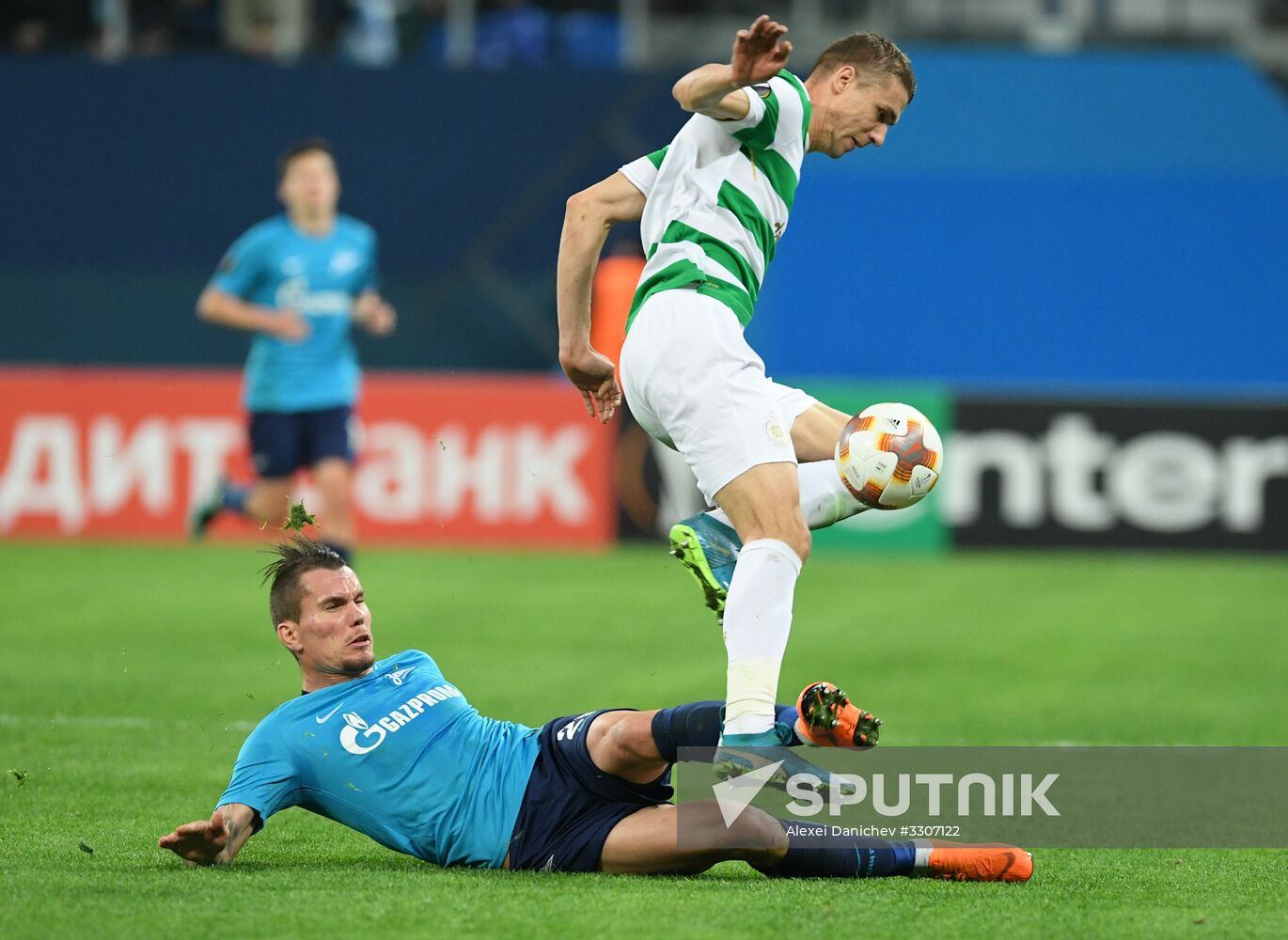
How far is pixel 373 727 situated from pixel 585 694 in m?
3.72

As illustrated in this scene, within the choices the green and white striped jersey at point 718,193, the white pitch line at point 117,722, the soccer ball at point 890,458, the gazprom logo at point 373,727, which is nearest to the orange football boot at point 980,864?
the soccer ball at point 890,458

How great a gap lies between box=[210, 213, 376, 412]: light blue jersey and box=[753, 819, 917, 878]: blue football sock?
6403 mm

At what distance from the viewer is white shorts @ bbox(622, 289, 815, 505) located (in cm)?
548

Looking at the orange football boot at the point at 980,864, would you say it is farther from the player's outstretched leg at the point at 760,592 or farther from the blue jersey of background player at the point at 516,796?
the player's outstretched leg at the point at 760,592

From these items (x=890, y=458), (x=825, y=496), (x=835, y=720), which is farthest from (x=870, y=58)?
(x=835, y=720)

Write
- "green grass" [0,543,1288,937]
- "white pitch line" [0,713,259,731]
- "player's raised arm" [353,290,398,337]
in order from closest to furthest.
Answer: "green grass" [0,543,1288,937]
"white pitch line" [0,713,259,731]
"player's raised arm" [353,290,398,337]

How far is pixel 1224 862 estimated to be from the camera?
5613mm

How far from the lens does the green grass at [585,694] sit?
4.68m

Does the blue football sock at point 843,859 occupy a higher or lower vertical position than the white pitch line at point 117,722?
higher

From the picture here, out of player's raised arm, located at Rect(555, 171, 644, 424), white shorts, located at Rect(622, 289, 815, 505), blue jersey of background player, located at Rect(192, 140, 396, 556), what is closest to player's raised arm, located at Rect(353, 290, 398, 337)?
blue jersey of background player, located at Rect(192, 140, 396, 556)

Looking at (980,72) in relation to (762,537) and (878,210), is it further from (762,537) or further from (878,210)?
(762,537)

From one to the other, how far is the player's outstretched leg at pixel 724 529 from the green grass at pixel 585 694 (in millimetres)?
832

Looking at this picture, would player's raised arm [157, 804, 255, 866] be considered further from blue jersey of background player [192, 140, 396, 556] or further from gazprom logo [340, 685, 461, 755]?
blue jersey of background player [192, 140, 396, 556]

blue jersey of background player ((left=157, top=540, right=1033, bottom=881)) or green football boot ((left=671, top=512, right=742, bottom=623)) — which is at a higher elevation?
green football boot ((left=671, top=512, right=742, bottom=623))
